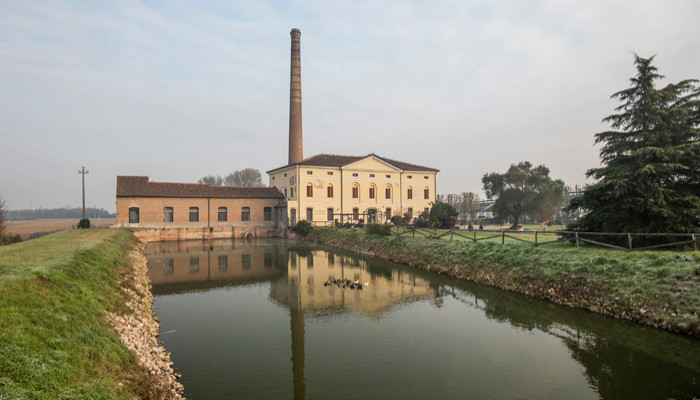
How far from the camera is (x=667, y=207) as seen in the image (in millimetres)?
13047

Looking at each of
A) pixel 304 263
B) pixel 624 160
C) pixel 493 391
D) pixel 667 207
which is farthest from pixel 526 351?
pixel 304 263

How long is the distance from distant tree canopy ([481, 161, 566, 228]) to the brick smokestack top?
2222 cm

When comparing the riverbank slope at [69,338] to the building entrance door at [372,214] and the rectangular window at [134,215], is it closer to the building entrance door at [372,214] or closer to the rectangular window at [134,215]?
the rectangular window at [134,215]

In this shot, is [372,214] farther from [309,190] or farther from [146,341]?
[146,341]

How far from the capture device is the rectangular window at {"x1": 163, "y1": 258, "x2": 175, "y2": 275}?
1870cm

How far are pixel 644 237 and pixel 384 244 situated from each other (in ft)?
47.2

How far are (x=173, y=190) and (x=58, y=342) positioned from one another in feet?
117

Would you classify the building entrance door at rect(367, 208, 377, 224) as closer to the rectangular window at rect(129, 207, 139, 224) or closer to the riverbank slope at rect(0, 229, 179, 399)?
the rectangular window at rect(129, 207, 139, 224)

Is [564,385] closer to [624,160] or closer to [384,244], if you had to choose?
[624,160]

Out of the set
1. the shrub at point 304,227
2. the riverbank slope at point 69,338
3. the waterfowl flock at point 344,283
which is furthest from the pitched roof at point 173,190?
the riverbank slope at point 69,338

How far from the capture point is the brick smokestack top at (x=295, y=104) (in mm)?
42250

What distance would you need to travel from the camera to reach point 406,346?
8.73 meters

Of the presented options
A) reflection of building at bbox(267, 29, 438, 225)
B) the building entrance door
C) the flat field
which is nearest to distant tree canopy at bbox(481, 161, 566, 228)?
reflection of building at bbox(267, 29, 438, 225)

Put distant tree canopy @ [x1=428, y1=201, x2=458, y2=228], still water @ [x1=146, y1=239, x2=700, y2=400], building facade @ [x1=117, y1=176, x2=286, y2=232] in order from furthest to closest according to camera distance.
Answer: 1. building facade @ [x1=117, y1=176, x2=286, y2=232]
2. distant tree canopy @ [x1=428, y1=201, x2=458, y2=228]
3. still water @ [x1=146, y1=239, x2=700, y2=400]
